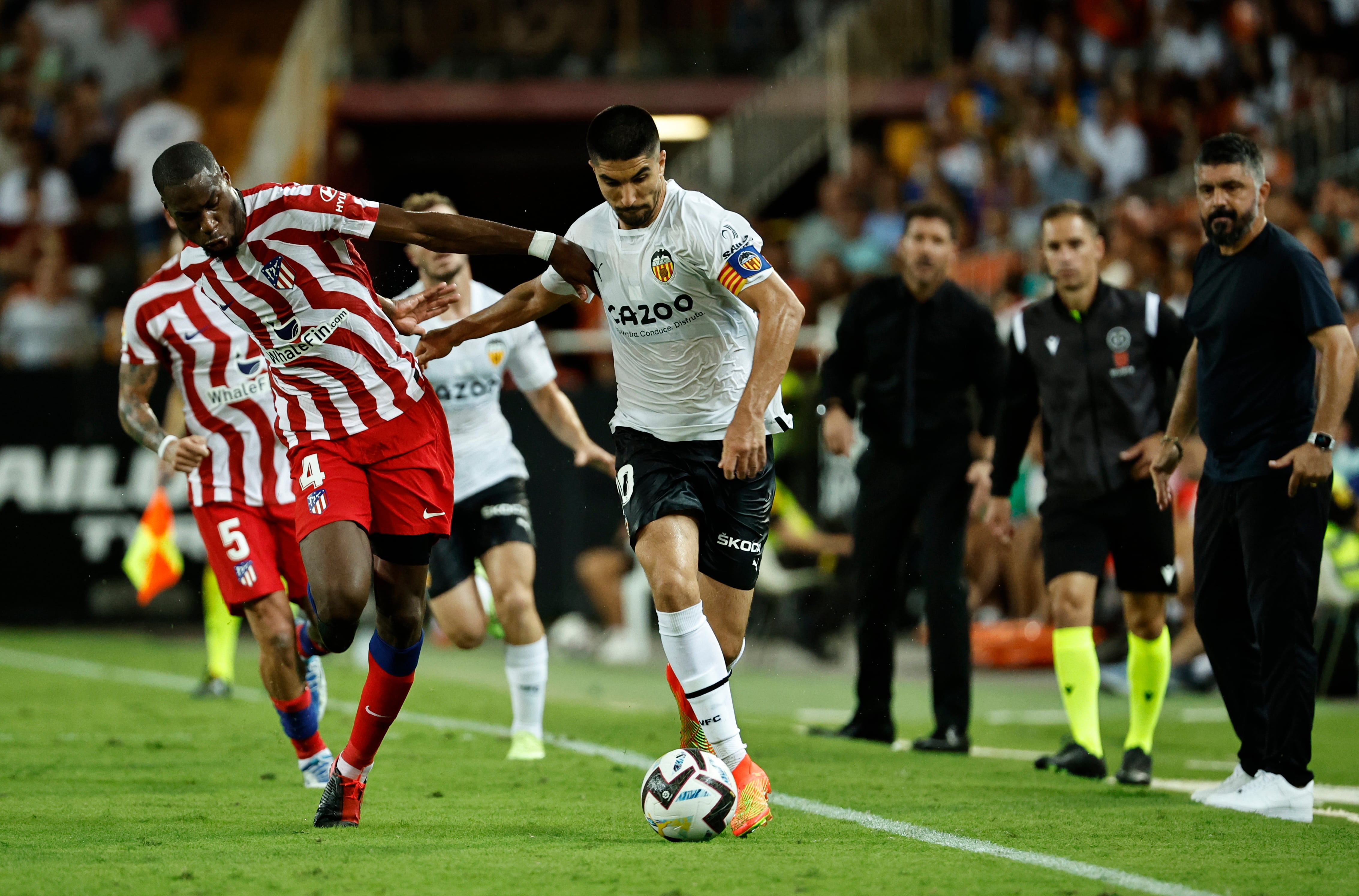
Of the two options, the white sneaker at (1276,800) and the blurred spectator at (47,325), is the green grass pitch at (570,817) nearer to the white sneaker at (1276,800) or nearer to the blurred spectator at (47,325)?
the white sneaker at (1276,800)

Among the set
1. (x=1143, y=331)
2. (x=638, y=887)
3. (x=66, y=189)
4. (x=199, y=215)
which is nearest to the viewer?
(x=638, y=887)

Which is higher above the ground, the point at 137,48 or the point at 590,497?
the point at 137,48

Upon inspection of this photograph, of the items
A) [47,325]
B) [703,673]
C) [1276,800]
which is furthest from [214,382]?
[47,325]

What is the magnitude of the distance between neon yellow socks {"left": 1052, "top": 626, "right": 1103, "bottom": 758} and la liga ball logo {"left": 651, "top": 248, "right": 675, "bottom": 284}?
2942 millimetres

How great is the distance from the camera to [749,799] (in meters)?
5.83

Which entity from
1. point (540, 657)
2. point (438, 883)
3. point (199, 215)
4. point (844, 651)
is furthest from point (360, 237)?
point (844, 651)

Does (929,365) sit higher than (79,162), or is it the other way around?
(79,162)

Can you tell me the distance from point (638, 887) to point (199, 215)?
2741mm

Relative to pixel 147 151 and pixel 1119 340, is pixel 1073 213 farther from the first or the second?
pixel 147 151

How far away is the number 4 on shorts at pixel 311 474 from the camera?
5.98 m

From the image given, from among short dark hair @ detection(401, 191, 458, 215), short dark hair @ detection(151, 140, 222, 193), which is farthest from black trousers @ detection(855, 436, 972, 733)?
short dark hair @ detection(151, 140, 222, 193)

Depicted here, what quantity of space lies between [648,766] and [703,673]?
6.76 ft

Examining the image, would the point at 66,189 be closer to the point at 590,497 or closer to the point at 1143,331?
the point at 590,497

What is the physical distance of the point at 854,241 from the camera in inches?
735
